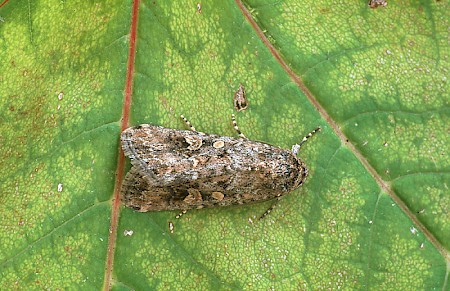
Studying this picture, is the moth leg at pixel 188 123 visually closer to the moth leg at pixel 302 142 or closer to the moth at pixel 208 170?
the moth at pixel 208 170

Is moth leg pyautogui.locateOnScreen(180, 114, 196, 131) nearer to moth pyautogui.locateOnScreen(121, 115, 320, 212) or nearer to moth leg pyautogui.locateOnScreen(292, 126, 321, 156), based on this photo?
moth pyautogui.locateOnScreen(121, 115, 320, 212)

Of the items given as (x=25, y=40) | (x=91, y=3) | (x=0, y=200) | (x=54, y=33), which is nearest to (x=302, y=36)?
(x=91, y=3)

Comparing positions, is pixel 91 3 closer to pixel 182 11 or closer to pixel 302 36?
pixel 182 11

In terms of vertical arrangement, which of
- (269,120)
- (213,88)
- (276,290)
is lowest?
(276,290)

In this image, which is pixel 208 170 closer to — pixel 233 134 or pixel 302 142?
pixel 233 134

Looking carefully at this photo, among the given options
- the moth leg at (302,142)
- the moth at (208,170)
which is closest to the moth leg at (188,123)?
the moth at (208,170)

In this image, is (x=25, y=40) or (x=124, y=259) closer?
(x=124, y=259)

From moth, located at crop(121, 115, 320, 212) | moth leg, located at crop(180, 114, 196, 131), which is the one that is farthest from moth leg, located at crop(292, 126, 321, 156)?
moth leg, located at crop(180, 114, 196, 131)
